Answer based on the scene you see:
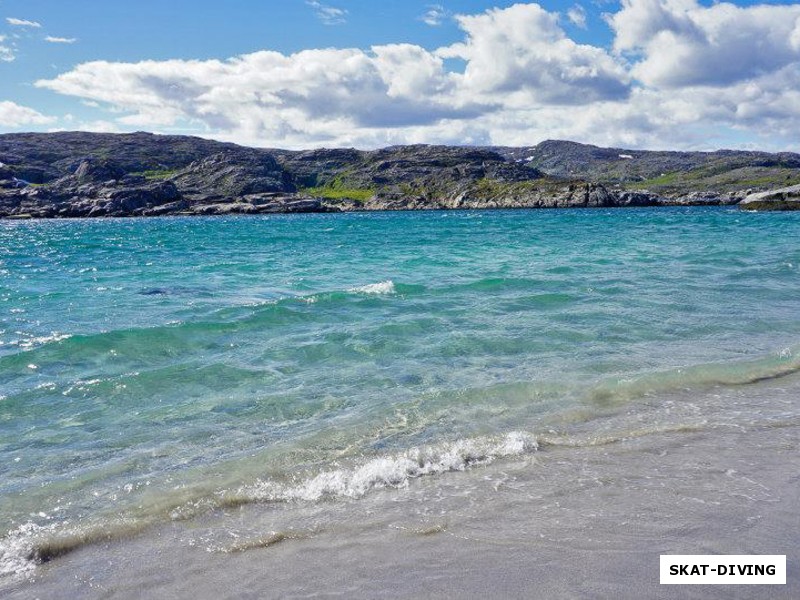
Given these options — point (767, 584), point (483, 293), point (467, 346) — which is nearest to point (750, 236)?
point (483, 293)

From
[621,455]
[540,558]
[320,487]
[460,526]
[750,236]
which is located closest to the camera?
[540,558]

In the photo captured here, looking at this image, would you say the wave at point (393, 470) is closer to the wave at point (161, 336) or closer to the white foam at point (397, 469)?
the white foam at point (397, 469)

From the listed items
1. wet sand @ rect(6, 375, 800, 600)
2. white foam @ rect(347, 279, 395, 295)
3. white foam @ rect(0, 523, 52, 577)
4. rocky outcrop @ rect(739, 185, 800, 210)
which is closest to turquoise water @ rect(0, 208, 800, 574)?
white foam @ rect(0, 523, 52, 577)

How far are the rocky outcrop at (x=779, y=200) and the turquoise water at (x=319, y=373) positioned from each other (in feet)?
339

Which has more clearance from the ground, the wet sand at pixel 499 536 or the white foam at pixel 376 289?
the white foam at pixel 376 289

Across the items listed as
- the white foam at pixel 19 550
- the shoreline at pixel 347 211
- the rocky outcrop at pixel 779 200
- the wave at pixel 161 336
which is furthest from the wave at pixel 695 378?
the shoreline at pixel 347 211

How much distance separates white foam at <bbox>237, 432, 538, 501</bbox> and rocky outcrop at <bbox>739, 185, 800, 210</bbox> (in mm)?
129724

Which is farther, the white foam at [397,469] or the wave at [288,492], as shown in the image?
the white foam at [397,469]

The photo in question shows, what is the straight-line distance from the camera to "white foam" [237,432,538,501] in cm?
798

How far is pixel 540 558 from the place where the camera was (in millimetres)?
6160

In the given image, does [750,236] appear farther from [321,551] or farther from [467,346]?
[321,551]

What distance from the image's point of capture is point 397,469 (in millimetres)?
8492

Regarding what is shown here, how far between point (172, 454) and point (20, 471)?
2164 mm

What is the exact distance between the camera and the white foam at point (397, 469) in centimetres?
798
